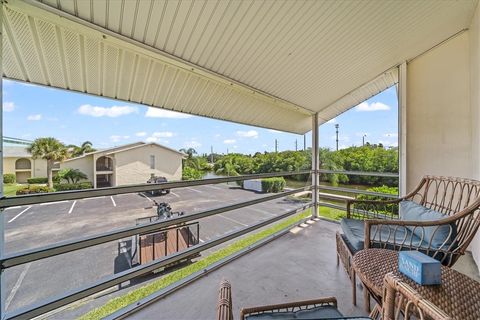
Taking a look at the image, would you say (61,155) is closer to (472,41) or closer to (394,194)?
(394,194)

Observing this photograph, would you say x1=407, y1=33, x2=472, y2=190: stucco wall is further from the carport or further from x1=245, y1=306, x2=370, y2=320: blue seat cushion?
x1=245, y1=306, x2=370, y2=320: blue seat cushion

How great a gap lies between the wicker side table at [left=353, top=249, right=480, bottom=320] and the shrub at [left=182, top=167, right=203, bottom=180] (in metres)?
1.65

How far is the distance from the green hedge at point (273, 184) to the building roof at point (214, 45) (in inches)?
46.8

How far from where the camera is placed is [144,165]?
239 centimetres

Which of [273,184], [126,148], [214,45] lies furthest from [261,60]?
[273,184]

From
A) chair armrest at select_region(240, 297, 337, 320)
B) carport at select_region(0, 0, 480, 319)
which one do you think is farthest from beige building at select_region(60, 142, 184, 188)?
chair armrest at select_region(240, 297, 337, 320)

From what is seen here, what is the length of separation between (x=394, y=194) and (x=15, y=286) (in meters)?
4.67

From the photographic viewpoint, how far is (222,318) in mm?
800

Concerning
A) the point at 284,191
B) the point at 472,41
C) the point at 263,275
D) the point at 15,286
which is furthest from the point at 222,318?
the point at 472,41

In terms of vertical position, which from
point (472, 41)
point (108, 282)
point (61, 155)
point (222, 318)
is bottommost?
point (108, 282)

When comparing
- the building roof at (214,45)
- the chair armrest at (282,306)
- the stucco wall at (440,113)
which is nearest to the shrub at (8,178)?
the building roof at (214,45)

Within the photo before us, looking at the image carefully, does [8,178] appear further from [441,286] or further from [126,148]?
[441,286]

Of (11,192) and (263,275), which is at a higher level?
(11,192)

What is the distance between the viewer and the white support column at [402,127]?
3.41 metres
